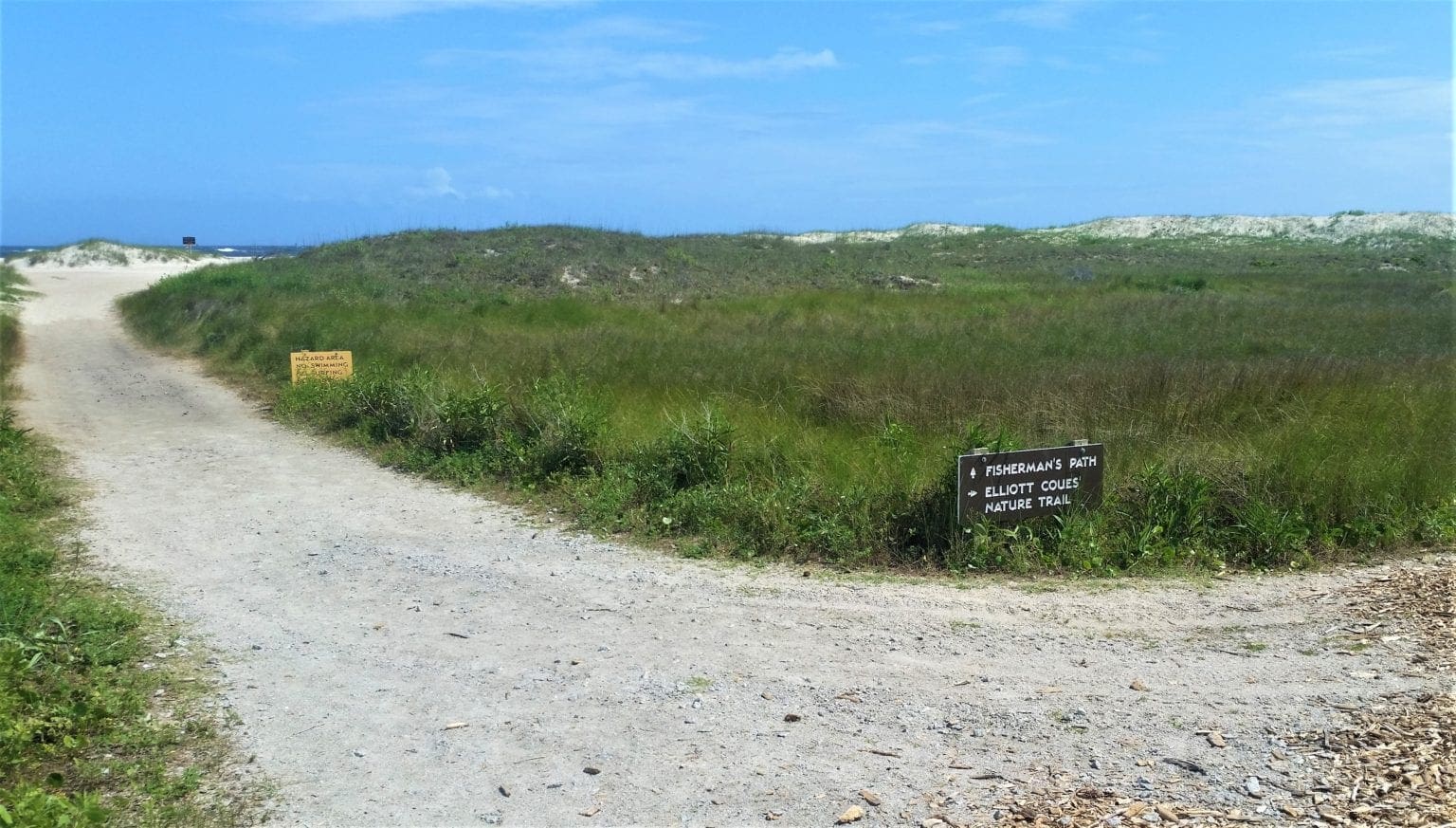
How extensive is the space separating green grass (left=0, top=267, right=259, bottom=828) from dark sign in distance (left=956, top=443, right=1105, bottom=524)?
15.0 ft

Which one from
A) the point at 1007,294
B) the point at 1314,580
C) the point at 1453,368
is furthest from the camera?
the point at 1007,294

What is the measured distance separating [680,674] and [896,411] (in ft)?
18.4

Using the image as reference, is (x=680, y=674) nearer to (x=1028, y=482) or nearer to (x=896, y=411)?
(x=1028, y=482)

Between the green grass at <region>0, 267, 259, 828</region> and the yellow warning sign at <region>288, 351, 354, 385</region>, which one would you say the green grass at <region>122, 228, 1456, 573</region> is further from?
the green grass at <region>0, 267, 259, 828</region>

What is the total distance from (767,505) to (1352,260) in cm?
4678

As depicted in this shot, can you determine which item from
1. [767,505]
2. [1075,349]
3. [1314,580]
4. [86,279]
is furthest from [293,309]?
[86,279]

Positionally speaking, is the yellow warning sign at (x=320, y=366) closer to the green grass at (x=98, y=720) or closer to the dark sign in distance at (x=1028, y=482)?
the green grass at (x=98, y=720)

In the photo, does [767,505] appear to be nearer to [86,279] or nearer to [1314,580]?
[1314,580]

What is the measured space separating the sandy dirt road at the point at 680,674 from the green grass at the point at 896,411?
663mm

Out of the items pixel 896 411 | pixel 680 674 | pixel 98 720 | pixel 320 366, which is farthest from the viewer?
pixel 320 366

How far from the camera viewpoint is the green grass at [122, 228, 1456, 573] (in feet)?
25.3

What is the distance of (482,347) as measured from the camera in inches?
631

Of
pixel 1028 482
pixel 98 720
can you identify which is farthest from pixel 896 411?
pixel 98 720

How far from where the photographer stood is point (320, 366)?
1490 centimetres
